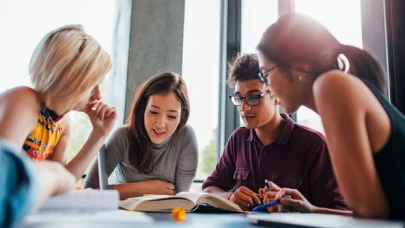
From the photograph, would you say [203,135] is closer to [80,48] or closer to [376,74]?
[80,48]

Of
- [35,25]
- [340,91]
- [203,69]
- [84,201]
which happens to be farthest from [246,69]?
[35,25]

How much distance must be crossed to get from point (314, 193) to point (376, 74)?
58 centimetres

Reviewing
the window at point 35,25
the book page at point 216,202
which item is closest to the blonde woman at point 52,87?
the book page at point 216,202

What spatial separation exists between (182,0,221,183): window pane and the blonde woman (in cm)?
157

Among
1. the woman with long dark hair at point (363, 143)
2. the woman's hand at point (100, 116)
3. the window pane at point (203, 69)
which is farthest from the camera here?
the window pane at point (203, 69)

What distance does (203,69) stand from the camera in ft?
9.83

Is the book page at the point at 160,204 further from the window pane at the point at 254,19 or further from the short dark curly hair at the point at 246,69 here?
the window pane at the point at 254,19

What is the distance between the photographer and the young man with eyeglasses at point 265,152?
150cm

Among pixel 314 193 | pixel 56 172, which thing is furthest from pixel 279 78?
pixel 56 172

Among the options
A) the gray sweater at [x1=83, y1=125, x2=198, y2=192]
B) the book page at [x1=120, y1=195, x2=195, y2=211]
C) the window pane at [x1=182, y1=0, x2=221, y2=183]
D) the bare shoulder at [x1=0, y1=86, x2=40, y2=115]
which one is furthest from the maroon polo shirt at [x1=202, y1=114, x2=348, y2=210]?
the window pane at [x1=182, y1=0, x2=221, y2=183]

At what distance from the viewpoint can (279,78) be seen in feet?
3.76

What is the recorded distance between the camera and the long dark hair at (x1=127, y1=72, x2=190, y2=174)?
185cm

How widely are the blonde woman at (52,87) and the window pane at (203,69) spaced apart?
1566 millimetres

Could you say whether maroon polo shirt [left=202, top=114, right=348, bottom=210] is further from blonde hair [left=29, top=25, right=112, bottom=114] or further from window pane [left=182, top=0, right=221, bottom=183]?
window pane [left=182, top=0, right=221, bottom=183]
